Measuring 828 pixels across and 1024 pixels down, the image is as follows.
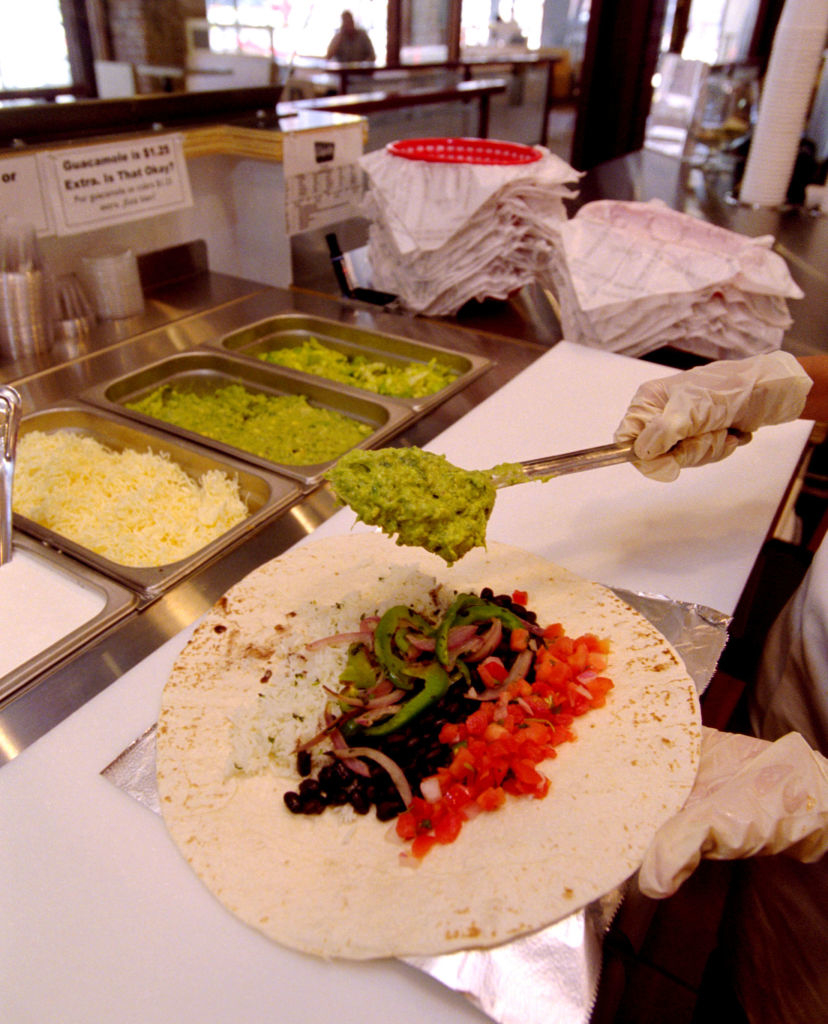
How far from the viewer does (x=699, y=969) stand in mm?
1736

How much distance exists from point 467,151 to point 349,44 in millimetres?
4901

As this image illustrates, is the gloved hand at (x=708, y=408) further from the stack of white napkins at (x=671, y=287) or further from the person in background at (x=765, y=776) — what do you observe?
the stack of white napkins at (x=671, y=287)

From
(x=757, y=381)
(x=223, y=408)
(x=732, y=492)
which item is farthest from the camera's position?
(x=223, y=408)

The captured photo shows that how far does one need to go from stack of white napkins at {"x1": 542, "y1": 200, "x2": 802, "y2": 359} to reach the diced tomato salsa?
1.35 meters

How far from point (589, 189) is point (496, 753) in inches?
149

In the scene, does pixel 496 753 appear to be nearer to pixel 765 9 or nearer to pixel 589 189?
pixel 589 189

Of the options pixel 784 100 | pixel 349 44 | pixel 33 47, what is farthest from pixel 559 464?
pixel 349 44

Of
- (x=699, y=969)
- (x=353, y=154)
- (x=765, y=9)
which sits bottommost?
(x=699, y=969)

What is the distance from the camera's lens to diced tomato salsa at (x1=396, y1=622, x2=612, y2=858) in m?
1.02

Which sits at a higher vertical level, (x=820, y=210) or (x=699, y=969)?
(x=820, y=210)

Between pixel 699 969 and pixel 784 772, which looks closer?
pixel 784 772

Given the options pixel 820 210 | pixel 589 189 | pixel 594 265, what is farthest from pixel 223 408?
pixel 820 210

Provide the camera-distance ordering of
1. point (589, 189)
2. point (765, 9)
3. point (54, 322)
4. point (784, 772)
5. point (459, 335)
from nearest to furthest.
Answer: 1. point (784, 772)
2. point (54, 322)
3. point (459, 335)
4. point (589, 189)
5. point (765, 9)

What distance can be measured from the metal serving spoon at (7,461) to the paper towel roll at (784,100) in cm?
387
